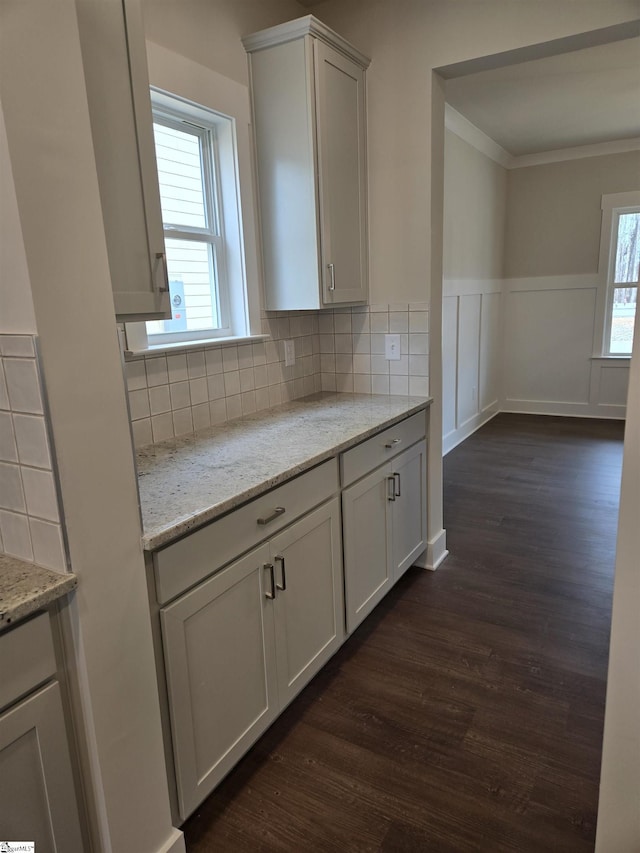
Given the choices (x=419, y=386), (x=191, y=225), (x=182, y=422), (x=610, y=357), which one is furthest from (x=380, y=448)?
(x=610, y=357)

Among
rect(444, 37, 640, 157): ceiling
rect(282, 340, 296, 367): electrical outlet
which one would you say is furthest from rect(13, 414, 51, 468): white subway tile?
rect(444, 37, 640, 157): ceiling

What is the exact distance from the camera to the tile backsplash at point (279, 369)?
2.09 meters

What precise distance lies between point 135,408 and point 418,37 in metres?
2.04

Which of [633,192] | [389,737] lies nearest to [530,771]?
[389,737]

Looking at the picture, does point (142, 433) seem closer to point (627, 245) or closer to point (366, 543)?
point (366, 543)

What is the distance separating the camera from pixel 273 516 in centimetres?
171

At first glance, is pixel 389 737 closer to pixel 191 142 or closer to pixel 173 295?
pixel 173 295

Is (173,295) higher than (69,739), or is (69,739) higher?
(173,295)

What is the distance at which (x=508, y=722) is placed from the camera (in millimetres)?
1972

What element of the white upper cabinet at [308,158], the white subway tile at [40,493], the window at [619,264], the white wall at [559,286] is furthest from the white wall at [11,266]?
the white wall at [559,286]

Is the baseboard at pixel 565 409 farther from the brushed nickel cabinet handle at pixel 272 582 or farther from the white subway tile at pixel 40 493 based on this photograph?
the white subway tile at pixel 40 493

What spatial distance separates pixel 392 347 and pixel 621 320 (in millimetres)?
4320

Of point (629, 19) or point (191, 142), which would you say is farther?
point (191, 142)

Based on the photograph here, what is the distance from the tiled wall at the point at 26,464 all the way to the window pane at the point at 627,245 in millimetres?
6155
